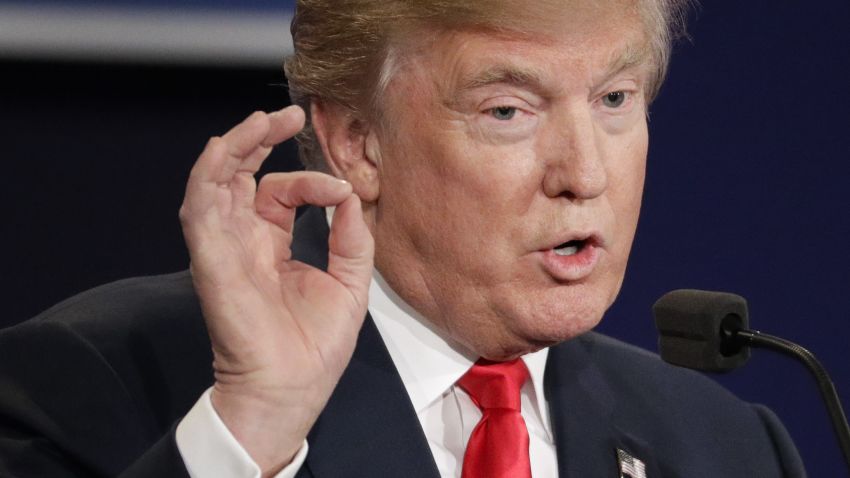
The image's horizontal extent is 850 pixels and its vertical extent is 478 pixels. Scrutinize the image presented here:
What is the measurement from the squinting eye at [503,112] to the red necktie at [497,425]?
330 mm

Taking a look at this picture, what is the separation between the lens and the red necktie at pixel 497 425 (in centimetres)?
180

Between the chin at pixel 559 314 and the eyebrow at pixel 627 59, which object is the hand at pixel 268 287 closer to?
the chin at pixel 559 314

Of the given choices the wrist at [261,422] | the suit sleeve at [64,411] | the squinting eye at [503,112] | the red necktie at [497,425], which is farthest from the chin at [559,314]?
the suit sleeve at [64,411]

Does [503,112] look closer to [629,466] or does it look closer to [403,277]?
[403,277]

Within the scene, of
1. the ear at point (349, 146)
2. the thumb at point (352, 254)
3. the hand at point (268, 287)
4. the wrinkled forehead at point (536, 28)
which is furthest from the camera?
the ear at point (349, 146)

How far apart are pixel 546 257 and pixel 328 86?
14.3 inches

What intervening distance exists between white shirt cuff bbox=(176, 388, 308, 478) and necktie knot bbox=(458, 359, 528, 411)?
16.6 inches

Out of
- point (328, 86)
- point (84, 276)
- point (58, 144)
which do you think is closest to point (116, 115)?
point (58, 144)

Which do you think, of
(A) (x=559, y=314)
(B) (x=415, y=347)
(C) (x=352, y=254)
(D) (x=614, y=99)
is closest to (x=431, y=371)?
(B) (x=415, y=347)

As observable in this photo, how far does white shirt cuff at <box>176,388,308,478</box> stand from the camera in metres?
1.51

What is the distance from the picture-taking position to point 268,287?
61.9 inches

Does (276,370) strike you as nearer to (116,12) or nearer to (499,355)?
(499,355)

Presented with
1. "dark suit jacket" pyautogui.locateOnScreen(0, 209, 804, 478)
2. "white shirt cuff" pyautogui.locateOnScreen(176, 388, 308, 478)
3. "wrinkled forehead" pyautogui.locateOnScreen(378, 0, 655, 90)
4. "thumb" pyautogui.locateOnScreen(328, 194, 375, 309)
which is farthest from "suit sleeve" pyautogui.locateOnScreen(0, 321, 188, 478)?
"wrinkled forehead" pyautogui.locateOnScreen(378, 0, 655, 90)

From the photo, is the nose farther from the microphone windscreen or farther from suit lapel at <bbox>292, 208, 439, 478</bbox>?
suit lapel at <bbox>292, 208, 439, 478</bbox>
